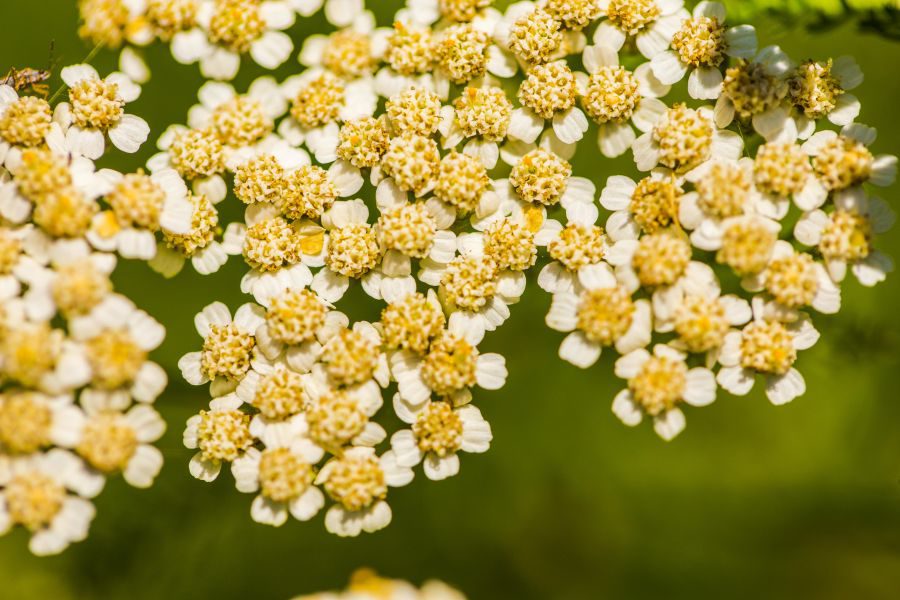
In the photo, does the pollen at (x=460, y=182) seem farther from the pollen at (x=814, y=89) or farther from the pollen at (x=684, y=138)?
the pollen at (x=814, y=89)

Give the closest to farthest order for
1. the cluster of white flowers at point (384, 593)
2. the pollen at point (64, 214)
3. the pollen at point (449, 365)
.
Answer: the cluster of white flowers at point (384, 593) → the pollen at point (64, 214) → the pollen at point (449, 365)

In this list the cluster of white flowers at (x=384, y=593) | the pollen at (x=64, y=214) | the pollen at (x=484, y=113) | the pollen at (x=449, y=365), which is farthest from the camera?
the pollen at (x=484, y=113)

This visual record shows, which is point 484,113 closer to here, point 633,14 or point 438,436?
point 633,14

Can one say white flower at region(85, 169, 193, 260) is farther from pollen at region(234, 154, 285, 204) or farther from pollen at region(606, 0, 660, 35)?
pollen at region(606, 0, 660, 35)

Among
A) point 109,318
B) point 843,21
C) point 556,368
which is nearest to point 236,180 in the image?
point 109,318

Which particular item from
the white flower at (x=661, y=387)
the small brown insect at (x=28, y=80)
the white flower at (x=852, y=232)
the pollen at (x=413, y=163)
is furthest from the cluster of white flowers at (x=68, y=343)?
the white flower at (x=852, y=232)

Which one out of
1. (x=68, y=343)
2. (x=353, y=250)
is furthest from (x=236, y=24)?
(x=68, y=343)

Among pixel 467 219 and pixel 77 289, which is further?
pixel 467 219
